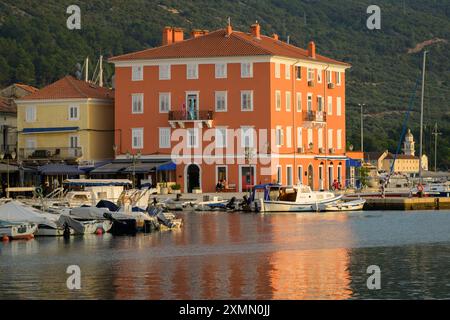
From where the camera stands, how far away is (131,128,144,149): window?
10781 centimetres

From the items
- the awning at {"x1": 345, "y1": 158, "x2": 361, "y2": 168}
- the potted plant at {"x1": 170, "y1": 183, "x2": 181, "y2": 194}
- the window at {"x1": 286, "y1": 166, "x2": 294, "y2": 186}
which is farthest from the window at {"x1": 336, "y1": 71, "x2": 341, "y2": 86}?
the potted plant at {"x1": 170, "y1": 183, "x2": 181, "y2": 194}

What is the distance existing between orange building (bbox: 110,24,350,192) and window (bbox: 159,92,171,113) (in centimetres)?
7

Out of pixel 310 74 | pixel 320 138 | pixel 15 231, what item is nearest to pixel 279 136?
pixel 320 138

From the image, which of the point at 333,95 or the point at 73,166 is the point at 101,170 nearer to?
the point at 73,166

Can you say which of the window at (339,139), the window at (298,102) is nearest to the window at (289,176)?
the window at (298,102)

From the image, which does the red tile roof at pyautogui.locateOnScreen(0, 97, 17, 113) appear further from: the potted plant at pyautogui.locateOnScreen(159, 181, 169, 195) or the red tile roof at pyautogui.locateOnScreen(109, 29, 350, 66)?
the potted plant at pyautogui.locateOnScreen(159, 181, 169, 195)

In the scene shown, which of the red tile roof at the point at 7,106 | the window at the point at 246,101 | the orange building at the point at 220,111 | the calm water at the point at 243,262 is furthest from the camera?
the red tile roof at the point at 7,106

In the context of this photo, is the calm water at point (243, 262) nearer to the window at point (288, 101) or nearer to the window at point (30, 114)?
the window at point (288, 101)

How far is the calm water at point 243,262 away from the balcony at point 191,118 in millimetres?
25074

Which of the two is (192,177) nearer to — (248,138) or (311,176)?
(248,138)

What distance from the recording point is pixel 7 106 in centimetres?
11794

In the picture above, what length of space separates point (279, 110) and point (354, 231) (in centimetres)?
3332

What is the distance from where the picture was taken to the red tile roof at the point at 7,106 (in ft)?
382

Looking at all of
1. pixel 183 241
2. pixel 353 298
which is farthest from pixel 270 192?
pixel 353 298
